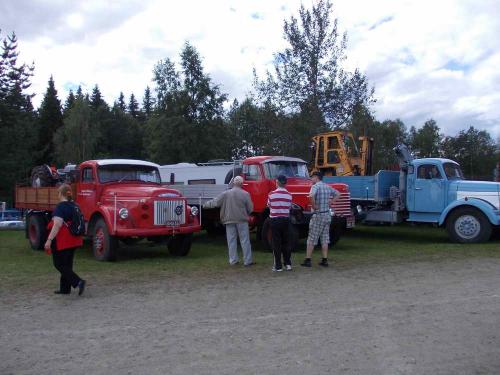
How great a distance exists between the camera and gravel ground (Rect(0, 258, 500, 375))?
4.67 meters

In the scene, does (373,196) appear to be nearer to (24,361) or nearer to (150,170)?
(150,170)

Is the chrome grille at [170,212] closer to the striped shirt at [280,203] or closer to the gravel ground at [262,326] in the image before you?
the gravel ground at [262,326]

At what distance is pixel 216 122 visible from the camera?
4381 cm

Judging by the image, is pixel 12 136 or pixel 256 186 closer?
pixel 256 186

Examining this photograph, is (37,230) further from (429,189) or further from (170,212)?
(429,189)

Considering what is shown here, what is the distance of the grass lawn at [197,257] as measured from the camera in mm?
9656

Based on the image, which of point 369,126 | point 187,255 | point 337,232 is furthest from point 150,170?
point 369,126

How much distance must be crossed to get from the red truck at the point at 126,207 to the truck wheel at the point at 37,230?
4cm

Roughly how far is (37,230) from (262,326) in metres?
9.76

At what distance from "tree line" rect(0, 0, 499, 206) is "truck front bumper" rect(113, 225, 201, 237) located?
36.1ft

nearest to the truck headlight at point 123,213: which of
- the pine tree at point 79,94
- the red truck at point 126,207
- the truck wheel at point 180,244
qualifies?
the red truck at point 126,207

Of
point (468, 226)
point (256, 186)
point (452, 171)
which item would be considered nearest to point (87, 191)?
point (256, 186)

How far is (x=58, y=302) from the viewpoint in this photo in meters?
7.21

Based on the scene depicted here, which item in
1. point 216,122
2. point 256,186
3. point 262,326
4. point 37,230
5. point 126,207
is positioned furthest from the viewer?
point 216,122
